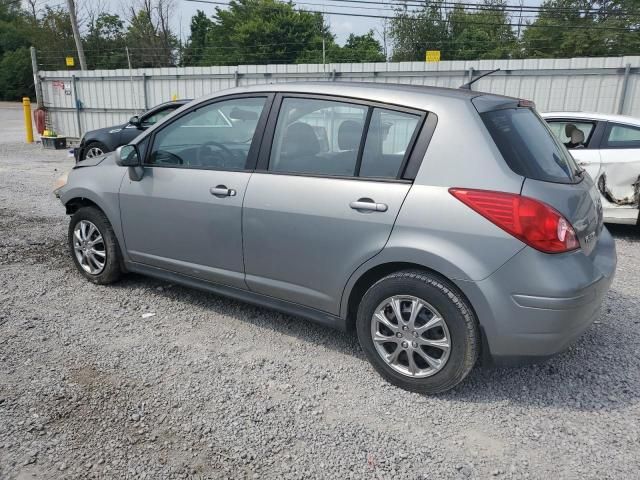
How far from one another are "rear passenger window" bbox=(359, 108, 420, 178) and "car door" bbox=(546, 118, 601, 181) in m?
4.15

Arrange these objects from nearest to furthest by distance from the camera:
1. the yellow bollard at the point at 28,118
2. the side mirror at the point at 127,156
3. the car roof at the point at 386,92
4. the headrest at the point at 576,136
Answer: the car roof at the point at 386,92 → the side mirror at the point at 127,156 → the headrest at the point at 576,136 → the yellow bollard at the point at 28,118

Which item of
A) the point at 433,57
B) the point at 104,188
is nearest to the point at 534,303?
the point at 104,188

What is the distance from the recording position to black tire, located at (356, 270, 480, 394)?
2.88 metres

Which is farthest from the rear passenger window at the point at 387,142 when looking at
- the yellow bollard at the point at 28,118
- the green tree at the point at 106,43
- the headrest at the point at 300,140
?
the green tree at the point at 106,43

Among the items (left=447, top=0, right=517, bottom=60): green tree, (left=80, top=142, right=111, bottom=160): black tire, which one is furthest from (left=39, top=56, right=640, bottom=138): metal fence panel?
(left=447, top=0, right=517, bottom=60): green tree

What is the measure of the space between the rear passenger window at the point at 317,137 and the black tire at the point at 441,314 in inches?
28.8

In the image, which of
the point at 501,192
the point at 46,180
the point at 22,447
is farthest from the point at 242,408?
the point at 46,180

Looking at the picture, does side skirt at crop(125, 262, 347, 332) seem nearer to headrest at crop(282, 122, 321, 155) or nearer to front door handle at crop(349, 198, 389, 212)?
front door handle at crop(349, 198, 389, 212)

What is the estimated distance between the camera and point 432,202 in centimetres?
291

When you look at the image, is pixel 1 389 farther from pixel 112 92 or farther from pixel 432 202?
pixel 112 92

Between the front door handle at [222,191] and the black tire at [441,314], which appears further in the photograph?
the front door handle at [222,191]

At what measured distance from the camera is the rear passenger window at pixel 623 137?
21.3ft

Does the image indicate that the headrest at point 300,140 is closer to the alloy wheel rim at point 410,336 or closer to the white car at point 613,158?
the alloy wheel rim at point 410,336

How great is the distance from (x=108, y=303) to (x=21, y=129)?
24.4 m
